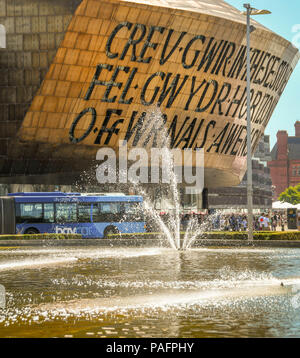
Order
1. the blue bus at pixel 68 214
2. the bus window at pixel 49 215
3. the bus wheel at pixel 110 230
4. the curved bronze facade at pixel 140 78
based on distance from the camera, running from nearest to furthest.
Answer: the blue bus at pixel 68 214, the bus window at pixel 49 215, the bus wheel at pixel 110 230, the curved bronze facade at pixel 140 78

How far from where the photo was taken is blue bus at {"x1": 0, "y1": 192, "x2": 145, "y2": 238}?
3819cm

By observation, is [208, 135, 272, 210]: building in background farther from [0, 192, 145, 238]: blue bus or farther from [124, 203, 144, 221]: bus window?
[0, 192, 145, 238]: blue bus

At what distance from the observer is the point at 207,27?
144 feet

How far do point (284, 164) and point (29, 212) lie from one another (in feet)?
435

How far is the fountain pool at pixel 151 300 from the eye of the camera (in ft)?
28.7

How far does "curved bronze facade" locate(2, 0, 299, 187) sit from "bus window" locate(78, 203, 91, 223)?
7.03 metres

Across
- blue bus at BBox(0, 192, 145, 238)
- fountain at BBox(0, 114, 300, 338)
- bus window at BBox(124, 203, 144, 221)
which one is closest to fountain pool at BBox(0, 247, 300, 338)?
fountain at BBox(0, 114, 300, 338)

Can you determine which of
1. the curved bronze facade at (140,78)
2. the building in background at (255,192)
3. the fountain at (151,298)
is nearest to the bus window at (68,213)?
the curved bronze facade at (140,78)

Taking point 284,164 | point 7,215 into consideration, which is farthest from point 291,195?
point 7,215

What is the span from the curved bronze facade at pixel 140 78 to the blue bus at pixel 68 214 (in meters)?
6.26

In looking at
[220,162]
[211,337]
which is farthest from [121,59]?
[211,337]

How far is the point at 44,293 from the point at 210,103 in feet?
123

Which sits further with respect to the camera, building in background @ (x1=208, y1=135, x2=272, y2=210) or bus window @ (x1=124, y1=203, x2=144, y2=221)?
building in background @ (x1=208, y1=135, x2=272, y2=210)

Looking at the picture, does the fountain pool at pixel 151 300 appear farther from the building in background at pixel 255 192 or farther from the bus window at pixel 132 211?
the building in background at pixel 255 192
